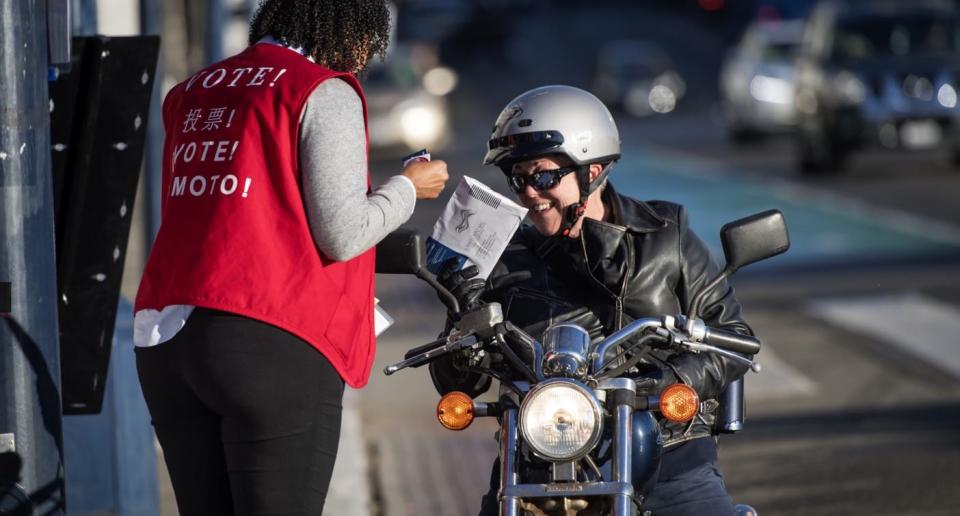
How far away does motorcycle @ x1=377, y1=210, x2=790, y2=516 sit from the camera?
11.1 feet

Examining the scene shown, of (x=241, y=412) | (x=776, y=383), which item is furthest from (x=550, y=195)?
(x=776, y=383)

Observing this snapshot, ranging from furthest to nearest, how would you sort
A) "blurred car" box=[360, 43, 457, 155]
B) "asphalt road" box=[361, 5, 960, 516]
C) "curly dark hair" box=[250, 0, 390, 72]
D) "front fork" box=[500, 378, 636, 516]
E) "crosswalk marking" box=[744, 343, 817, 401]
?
1. "blurred car" box=[360, 43, 457, 155]
2. "crosswalk marking" box=[744, 343, 817, 401]
3. "asphalt road" box=[361, 5, 960, 516]
4. "curly dark hair" box=[250, 0, 390, 72]
5. "front fork" box=[500, 378, 636, 516]

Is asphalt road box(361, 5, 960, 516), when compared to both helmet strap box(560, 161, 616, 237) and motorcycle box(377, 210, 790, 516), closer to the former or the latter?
helmet strap box(560, 161, 616, 237)

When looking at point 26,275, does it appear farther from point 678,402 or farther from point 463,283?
point 678,402

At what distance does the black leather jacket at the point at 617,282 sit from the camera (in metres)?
4.12

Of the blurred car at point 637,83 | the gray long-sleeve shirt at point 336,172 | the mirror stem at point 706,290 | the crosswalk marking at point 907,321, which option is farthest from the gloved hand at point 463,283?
the blurred car at point 637,83

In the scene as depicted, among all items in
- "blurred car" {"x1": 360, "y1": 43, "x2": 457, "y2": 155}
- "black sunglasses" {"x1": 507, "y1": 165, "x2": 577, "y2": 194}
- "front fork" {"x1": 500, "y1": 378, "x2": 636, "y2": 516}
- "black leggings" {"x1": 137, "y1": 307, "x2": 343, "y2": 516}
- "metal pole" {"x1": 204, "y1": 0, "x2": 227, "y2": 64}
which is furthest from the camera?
"blurred car" {"x1": 360, "y1": 43, "x2": 457, "y2": 155}

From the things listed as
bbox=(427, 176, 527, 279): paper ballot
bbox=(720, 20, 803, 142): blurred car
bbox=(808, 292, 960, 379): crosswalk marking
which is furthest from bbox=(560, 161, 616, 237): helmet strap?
bbox=(720, 20, 803, 142): blurred car

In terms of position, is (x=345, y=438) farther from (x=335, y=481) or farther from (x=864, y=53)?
(x=864, y=53)

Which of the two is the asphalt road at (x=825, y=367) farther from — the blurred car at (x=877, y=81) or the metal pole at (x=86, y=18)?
the metal pole at (x=86, y=18)

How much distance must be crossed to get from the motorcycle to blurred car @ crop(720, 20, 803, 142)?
22.1m

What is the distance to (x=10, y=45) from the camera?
394cm

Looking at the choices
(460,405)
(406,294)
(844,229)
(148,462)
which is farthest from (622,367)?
(844,229)

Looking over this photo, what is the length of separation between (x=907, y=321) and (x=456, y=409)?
807cm
